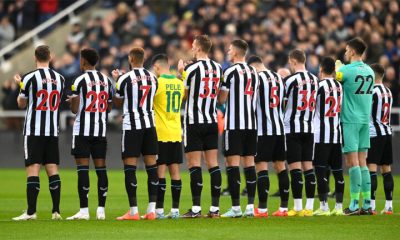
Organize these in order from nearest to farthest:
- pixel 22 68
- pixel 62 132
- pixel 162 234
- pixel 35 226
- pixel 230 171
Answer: pixel 162 234 → pixel 35 226 → pixel 230 171 → pixel 62 132 → pixel 22 68

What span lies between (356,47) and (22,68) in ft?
54.5

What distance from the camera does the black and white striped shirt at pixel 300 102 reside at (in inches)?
613

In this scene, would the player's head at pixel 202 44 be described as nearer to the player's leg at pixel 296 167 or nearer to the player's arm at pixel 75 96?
the player's arm at pixel 75 96

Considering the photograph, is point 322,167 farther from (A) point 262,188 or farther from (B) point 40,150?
(B) point 40,150

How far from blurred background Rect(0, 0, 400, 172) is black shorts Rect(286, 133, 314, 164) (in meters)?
9.22

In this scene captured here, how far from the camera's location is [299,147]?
15.6 metres

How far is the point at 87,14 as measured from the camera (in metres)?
32.1

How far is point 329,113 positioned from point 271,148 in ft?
3.20

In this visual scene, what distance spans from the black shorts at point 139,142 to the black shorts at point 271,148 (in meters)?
1.52

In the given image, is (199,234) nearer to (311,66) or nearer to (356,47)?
(356,47)

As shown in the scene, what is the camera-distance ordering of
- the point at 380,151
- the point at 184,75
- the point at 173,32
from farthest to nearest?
the point at 173,32
the point at 380,151
the point at 184,75

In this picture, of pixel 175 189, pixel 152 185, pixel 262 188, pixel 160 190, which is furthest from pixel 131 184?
pixel 262 188

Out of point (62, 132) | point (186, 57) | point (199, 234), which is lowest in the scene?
point (199, 234)

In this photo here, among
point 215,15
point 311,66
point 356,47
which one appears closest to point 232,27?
point 215,15
